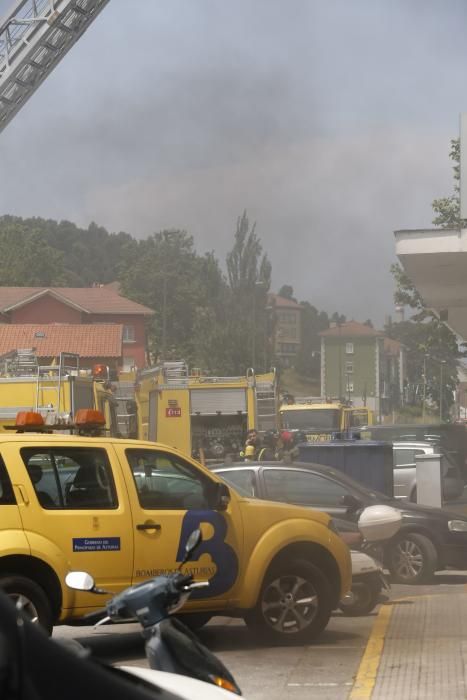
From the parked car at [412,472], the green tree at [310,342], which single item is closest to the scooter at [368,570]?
the parked car at [412,472]

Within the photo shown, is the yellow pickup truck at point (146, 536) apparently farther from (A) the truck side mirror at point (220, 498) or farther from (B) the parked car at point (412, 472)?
(B) the parked car at point (412, 472)

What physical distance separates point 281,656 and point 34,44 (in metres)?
17.5

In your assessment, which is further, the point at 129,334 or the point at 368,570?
the point at 129,334

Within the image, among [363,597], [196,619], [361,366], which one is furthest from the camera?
Result: [361,366]

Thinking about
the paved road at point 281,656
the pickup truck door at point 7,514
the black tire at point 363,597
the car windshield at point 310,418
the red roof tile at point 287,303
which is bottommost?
the paved road at point 281,656

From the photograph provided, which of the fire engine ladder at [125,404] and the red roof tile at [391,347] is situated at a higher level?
the red roof tile at [391,347]

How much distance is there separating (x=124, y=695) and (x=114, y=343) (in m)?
63.8

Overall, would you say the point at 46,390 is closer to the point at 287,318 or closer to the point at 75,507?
the point at 75,507

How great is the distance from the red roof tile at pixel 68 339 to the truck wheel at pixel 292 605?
5540 centimetres

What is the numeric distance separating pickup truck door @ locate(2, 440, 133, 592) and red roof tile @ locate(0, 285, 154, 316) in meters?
74.9

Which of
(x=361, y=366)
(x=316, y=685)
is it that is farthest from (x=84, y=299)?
(x=316, y=685)

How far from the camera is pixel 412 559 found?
12352 millimetres

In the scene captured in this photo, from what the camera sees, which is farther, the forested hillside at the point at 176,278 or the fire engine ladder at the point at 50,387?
the forested hillside at the point at 176,278

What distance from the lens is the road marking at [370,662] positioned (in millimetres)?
6738
